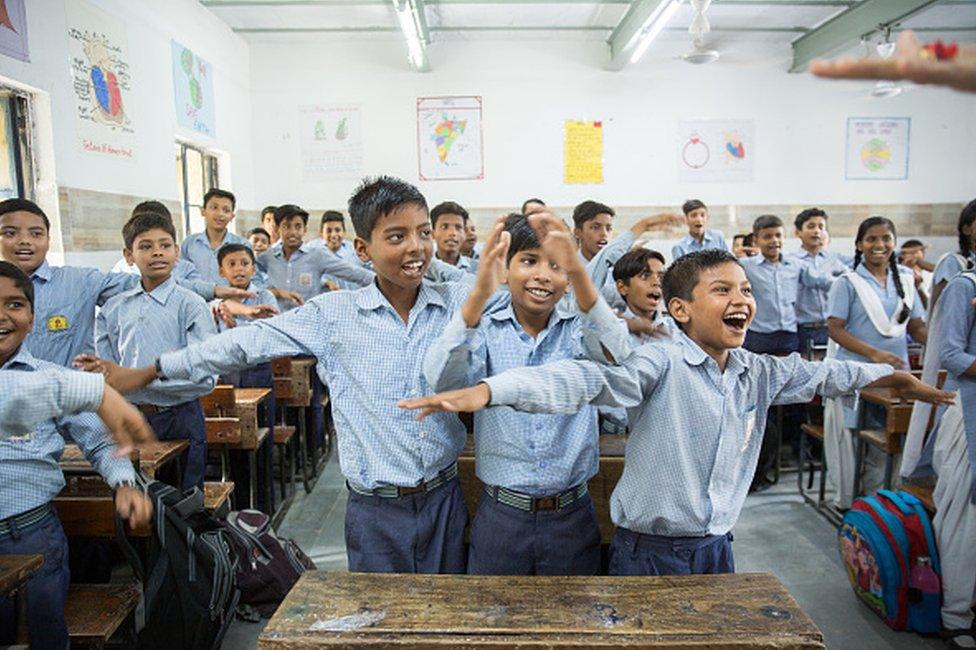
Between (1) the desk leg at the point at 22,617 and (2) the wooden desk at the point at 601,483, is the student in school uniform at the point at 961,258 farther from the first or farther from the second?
(1) the desk leg at the point at 22,617

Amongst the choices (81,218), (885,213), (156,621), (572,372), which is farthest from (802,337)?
(81,218)

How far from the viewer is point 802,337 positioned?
212 inches

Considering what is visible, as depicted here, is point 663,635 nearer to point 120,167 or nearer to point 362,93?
point 120,167

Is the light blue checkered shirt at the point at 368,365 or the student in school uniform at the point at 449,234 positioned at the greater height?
the student in school uniform at the point at 449,234

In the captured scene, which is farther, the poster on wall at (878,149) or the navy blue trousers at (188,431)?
the poster on wall at (878,149)

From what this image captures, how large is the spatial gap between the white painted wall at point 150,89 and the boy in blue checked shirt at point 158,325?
163 centimetres

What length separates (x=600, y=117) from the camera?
7.92 metres

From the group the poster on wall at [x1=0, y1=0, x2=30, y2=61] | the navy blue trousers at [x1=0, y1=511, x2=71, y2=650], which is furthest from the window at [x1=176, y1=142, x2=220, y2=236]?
the navy blue trousers at [x1=0, y1=511, x2=71, y2=650]

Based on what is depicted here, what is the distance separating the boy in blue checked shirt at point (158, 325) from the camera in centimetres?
Answer: 281

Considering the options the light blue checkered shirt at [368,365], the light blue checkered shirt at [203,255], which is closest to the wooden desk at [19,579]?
the light blue checkered shirt at [368,365]

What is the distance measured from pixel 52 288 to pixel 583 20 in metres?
6.20

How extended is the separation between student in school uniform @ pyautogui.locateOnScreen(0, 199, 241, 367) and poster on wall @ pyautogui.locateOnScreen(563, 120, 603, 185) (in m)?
5.83

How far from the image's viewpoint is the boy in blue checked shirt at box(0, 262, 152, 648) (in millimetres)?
1768

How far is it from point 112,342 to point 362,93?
5570 mm
